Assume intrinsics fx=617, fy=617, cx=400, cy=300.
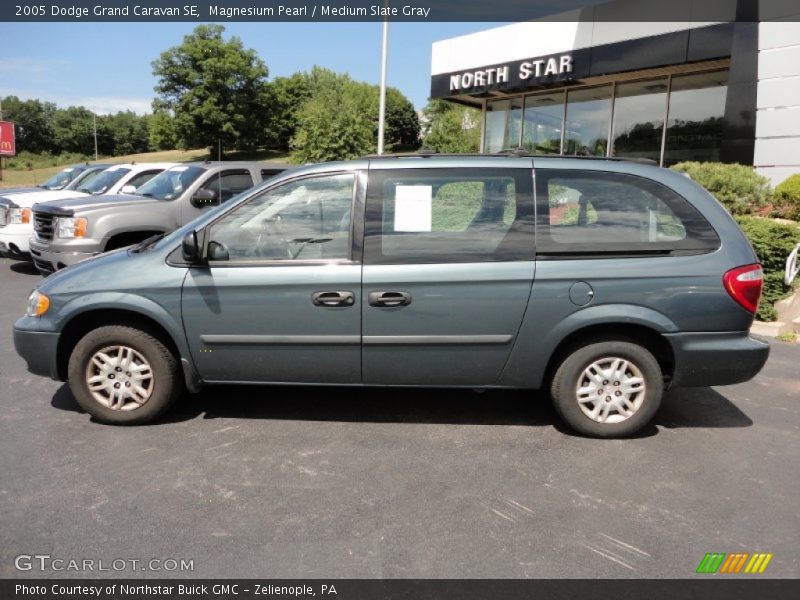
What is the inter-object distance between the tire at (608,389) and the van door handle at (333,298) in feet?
4.81

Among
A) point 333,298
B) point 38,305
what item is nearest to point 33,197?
point 38,305

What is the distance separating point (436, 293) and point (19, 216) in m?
9.21

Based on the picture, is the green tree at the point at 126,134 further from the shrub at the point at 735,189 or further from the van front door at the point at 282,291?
the van front door at the point at 282,291

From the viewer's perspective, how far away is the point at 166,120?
8181 cm

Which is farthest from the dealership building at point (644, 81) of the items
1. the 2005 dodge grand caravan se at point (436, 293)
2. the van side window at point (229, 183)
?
the 2005 dodge grand caravan se at point (436, 293)

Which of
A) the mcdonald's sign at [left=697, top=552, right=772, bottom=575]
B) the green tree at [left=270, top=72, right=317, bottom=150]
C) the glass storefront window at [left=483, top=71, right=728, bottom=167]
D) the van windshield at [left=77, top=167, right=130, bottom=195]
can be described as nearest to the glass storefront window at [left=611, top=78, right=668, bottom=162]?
the glass storefront window at [left=483, top=71, right=728, bottom=167]

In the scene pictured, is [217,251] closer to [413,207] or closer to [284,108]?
[413,207]

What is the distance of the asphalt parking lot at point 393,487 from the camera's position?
2.83 metres

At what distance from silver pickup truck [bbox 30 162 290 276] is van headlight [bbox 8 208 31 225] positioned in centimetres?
198

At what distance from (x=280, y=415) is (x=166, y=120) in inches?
3406

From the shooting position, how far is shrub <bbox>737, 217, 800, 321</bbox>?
747 cm

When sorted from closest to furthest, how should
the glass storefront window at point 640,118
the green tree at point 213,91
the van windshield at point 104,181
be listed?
the van windshield at point 104,181 → the glass storefront window at point 640,118 → the green tree at point 213,91
